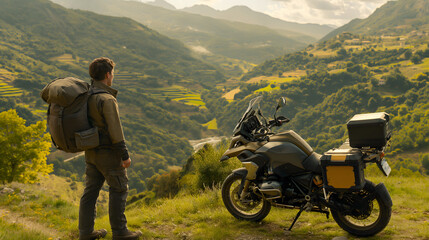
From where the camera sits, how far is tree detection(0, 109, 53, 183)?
18.0 meters

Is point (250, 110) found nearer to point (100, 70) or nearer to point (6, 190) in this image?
point (100, 70)

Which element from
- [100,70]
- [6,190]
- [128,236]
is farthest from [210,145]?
[6,190]

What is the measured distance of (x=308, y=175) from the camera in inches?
178

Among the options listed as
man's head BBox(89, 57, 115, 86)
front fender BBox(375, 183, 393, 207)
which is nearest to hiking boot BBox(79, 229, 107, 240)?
man's head BBox(89, 57, 115, 86)

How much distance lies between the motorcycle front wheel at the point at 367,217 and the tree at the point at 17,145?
18165 mm

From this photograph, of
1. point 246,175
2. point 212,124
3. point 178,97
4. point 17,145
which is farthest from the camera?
point 178,97

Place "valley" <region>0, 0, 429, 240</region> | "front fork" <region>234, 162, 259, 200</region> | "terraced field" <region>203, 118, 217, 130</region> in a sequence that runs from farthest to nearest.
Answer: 1. "terraced field" <region>203, 118, 217, 130</region>
2. "valley" <region>0, 0, 429, 240</region>
3. "front fork" <region>234, 162, 259, 200</region>

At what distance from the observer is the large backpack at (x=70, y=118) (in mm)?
3680

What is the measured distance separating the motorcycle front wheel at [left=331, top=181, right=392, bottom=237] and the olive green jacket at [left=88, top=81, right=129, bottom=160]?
10.3 ft

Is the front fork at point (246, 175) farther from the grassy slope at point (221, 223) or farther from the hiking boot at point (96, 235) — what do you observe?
the hiking boot at point (96, 235)

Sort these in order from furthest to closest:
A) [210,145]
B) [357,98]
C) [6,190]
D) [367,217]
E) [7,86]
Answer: [7,86]
[357,98]
[6,190]
[210,145]
[367,217]

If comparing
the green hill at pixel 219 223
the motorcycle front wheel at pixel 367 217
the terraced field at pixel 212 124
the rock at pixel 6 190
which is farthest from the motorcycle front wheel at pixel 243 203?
the terraced field at pixel 212 124

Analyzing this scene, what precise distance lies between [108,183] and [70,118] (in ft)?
3.20

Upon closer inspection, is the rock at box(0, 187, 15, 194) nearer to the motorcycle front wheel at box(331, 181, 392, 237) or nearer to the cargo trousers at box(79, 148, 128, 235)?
the cargo trousers at box(79, 148, 128, 235)
